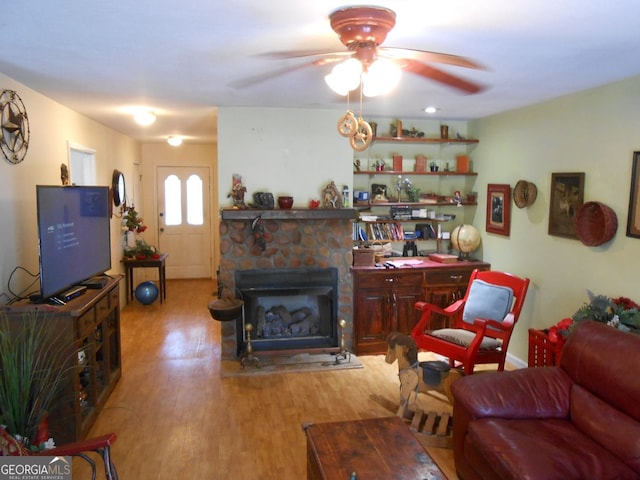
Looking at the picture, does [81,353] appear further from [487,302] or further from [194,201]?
[194,201]

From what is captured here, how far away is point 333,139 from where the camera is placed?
15.5 feet

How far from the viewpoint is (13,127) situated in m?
3.17

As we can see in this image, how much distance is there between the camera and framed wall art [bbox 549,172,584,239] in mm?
3727

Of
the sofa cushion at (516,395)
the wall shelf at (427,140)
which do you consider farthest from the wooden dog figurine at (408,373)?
the wall shelf at (427,140)

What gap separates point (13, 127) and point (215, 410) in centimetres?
242

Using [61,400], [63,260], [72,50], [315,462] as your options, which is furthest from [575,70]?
[61,400]

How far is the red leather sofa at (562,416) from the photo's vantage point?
2.24 meters

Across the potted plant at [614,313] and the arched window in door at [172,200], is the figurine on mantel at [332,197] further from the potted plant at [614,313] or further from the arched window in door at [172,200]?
the arched window in door at [172,200]

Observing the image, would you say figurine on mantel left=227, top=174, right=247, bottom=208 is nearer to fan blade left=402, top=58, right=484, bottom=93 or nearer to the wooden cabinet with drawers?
the wooden cabinet with drawers

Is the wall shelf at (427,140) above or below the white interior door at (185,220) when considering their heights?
above

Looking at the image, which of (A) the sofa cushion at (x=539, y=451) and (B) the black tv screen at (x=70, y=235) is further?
(B) the black tv screen at (x=70, y=235)

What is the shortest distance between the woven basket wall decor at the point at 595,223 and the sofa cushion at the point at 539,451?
1415 millimetres

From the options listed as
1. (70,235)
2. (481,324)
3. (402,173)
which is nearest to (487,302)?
(481,324)

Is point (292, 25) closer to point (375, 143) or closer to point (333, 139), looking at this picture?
point (333, 139)
